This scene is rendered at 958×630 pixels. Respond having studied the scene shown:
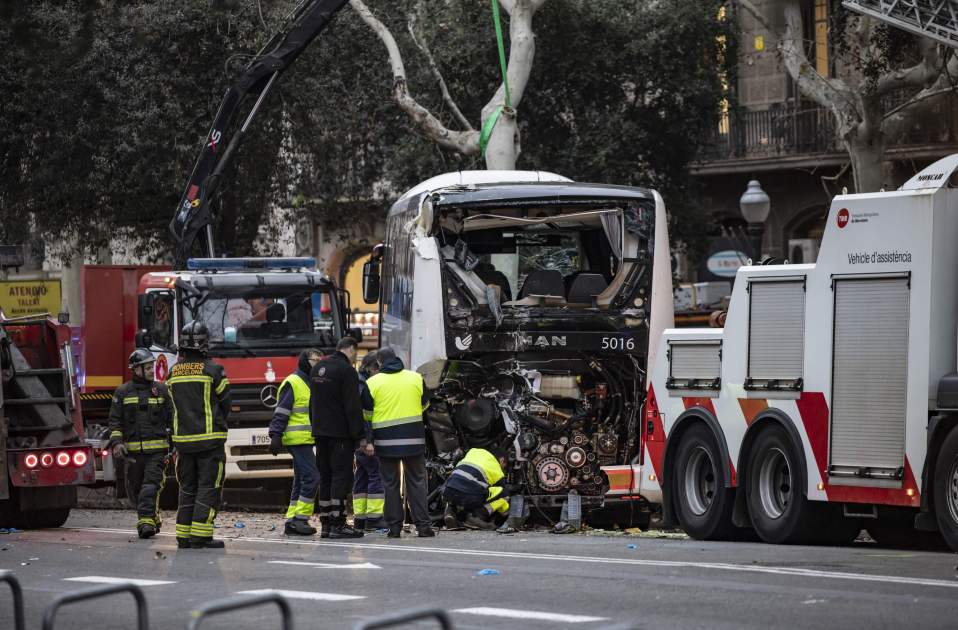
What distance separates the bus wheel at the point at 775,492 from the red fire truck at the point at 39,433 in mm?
6442

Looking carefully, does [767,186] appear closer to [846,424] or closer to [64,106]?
[64,106]

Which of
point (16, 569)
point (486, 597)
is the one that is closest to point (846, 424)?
point (486, 597)

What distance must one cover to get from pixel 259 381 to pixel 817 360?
8627mm

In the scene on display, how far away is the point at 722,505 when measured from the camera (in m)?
14.9

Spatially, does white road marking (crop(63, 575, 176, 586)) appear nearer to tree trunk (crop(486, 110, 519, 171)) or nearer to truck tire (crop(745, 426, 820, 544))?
truck tire (crop(745, 426, 820, 544))

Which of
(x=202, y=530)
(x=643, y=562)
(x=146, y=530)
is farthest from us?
(x=146, y=530)

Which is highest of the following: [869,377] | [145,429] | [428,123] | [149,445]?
[428,123]

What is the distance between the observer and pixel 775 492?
14398mm

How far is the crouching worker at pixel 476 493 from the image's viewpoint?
16.6 meters

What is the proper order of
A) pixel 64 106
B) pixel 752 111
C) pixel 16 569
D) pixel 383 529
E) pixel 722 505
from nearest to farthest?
pixel 16 569 → pixel 722 505 → pixel 383 529 → pixel 64 106 → pixel 752 111

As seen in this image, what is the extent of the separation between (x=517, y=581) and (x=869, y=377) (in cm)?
340

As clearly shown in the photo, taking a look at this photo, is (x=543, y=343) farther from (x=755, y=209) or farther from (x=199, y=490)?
(x=755, y=209)

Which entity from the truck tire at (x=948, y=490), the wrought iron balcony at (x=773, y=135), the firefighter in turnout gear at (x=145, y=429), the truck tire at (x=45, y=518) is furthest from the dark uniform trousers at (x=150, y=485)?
the wrought iron balcony at (x=773, y=135)

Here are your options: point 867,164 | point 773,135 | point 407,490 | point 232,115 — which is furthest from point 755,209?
point 773,135
